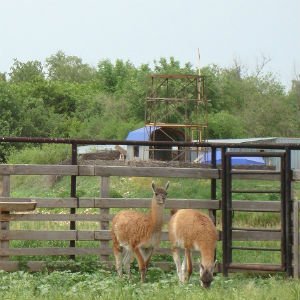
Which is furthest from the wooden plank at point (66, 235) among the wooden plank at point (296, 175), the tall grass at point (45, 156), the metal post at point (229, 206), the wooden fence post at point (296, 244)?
the tall grass at point (45, 156)

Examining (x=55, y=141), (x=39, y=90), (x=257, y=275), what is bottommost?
(x=257, y=275)

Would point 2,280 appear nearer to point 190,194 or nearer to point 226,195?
point 226,195

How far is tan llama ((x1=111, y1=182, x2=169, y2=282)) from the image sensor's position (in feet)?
34.6

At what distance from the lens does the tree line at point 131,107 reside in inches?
2478

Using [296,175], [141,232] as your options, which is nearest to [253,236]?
[296,175]

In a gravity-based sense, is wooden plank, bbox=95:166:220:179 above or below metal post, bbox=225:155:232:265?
above

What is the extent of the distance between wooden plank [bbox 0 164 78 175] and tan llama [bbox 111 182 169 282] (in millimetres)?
1181

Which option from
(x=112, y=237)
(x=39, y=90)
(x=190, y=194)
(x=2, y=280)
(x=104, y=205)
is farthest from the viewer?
(x=39, y=90)

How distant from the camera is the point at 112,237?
11.0 metres

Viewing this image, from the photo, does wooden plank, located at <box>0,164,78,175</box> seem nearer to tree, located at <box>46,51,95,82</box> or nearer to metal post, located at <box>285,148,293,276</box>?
metal post, located at <box>285,148,293,276</box>

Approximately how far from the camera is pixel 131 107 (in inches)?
2798

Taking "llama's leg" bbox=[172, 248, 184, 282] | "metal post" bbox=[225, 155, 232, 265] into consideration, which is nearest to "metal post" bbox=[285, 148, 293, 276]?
"metal post" bbox=[225, 155, 232, 265]

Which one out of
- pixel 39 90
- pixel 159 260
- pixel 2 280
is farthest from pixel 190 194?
pixel 39 90

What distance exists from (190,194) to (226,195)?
4991 millimetres
